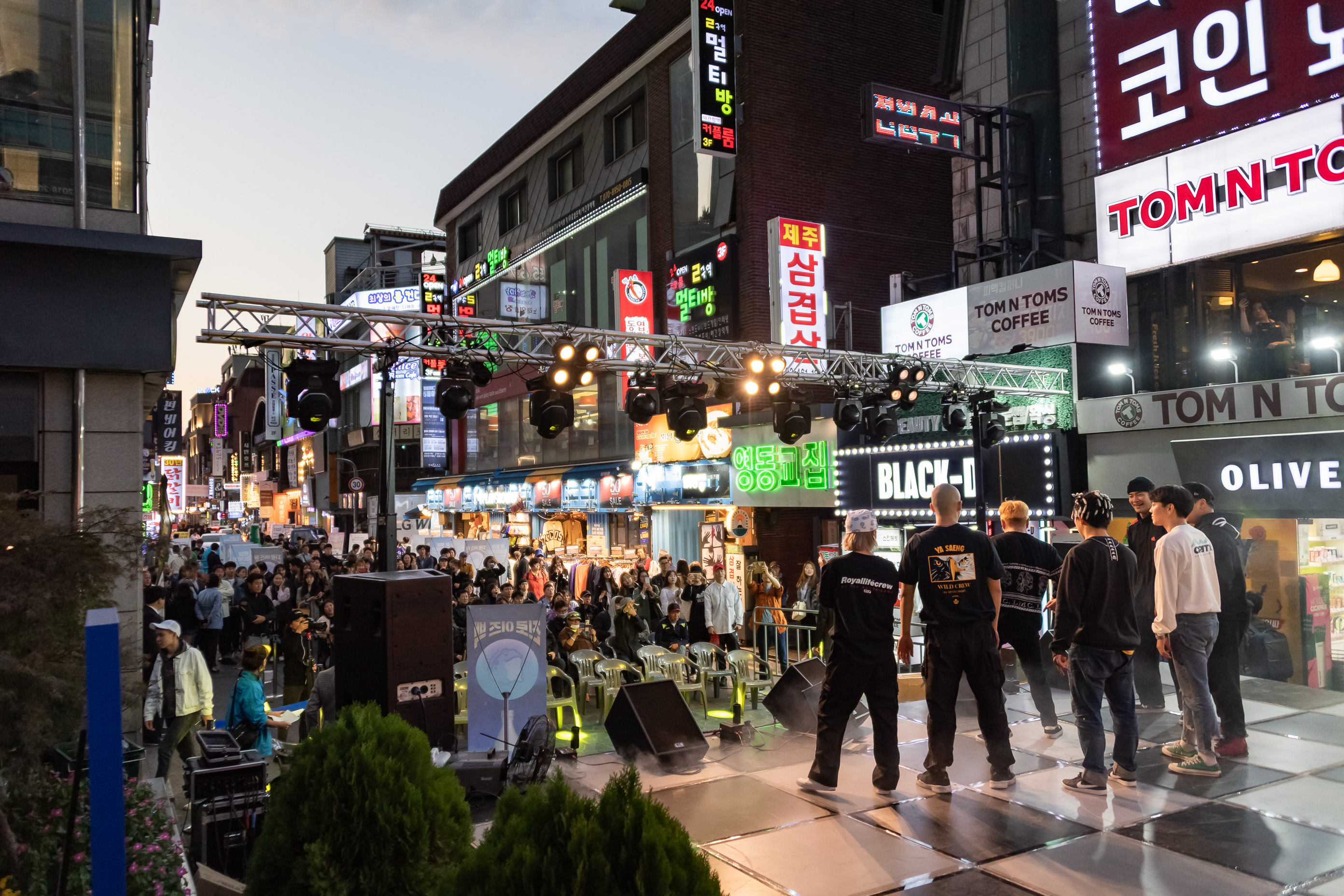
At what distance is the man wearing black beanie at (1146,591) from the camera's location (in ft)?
25.8

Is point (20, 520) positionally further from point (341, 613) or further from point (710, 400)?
point (710, 400)

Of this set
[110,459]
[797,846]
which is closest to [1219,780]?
[797,846]

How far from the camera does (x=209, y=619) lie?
47.8ft

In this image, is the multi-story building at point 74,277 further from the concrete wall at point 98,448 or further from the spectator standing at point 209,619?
the spectator standing at point 209,619

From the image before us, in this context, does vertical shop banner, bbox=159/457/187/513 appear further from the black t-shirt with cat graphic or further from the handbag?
the black t-shirt with cat graphic

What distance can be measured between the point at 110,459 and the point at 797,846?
708cm

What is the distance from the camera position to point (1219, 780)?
6469mm

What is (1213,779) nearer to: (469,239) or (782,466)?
(782,466)

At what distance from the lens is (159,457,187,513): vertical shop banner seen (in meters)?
51.9

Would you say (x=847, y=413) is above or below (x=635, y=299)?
below

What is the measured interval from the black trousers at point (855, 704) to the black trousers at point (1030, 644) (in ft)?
6.20

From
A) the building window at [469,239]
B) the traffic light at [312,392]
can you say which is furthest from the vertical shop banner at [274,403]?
the traffic light at [312,392]

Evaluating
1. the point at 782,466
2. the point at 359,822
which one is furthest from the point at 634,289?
the point at 359,822

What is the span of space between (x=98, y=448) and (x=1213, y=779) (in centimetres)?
968
